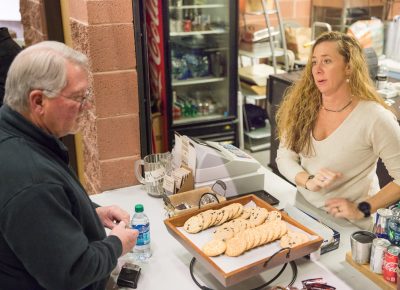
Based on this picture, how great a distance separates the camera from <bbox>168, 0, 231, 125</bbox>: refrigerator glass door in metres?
4.14

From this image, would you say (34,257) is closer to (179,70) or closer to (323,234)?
(323,234)

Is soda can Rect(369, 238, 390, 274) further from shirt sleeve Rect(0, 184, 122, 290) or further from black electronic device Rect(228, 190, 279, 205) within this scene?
shirt sleeve Rect(0, 184, 122, 290)

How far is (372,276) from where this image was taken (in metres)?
1.42

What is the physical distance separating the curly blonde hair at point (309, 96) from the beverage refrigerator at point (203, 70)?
6.19 feet

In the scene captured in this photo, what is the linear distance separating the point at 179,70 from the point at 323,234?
2.88 m

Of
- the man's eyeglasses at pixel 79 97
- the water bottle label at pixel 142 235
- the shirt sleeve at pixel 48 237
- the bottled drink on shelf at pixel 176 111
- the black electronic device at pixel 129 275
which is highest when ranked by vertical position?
the man's eyeglasses at pixel 79 97

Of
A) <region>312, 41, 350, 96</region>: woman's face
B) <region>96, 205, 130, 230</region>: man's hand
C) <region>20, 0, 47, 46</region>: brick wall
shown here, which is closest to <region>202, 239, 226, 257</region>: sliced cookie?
<region>96, 205, 130, 230</region>: man's hand

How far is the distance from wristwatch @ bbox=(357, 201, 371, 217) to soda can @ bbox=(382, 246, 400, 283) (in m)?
0.36

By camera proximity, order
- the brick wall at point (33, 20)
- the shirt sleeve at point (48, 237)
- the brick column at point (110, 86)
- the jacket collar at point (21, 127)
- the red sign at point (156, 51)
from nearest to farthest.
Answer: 1. the shirt sleeve at point (48, 237)
2. the jacket collar at point (21, 127)
3. the brick column at point (110, 86)
4. the brick wall at point (33, 20)
5. the red sign at point (156, 51)

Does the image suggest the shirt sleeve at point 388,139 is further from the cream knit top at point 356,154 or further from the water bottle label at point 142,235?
the water bottle label at point 142,235

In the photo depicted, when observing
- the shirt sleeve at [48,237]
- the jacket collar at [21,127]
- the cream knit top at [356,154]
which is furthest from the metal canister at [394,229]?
the jacket collar at [21,127]

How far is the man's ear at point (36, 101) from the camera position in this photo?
1.16 metres

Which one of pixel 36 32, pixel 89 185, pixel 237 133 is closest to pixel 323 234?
pixel 89 185

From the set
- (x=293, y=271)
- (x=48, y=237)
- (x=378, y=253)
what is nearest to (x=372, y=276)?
(x=378, y=253)
